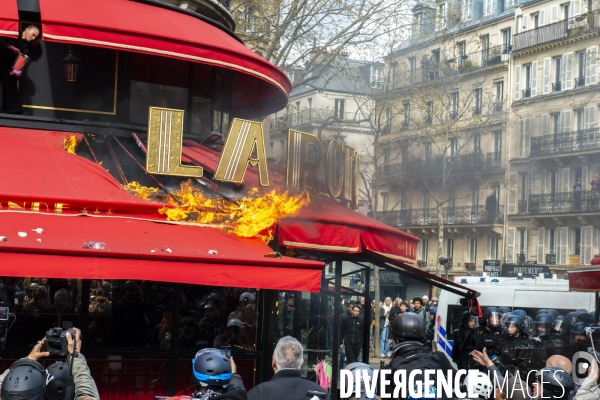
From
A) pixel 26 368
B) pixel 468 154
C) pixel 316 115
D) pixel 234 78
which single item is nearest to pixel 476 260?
pixel 468 154

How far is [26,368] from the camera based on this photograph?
5.45m

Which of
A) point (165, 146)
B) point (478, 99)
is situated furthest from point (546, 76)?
point (165, 146)

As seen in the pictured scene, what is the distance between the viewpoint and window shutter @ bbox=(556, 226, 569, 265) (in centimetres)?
4344

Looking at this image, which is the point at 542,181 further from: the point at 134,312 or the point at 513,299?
the point at 134,312

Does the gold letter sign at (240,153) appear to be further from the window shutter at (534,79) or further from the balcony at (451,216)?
the window shutter at (534,79)

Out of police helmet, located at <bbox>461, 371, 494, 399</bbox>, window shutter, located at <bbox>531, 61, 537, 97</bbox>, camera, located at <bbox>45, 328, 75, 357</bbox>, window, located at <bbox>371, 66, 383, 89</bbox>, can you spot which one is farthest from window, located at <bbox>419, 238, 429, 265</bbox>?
camera, located at <bbox>45, 328, 75, 357</bbox>

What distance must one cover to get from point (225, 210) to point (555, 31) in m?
38.6

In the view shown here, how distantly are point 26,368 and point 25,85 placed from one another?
6219mm

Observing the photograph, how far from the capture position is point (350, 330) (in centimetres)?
1767

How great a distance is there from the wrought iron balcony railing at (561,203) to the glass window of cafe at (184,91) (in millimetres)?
32105

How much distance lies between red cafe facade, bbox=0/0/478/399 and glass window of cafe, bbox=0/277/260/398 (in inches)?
0.6

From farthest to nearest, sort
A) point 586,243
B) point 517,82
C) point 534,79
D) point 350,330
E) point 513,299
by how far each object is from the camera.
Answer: point 517,82
point 534,79
point 586,243
point 513,299
point 350,330

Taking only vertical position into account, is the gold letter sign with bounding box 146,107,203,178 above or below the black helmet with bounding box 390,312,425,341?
above

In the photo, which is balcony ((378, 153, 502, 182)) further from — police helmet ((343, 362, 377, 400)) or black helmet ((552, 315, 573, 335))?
police helmet ((343, 362, 377, 400))
